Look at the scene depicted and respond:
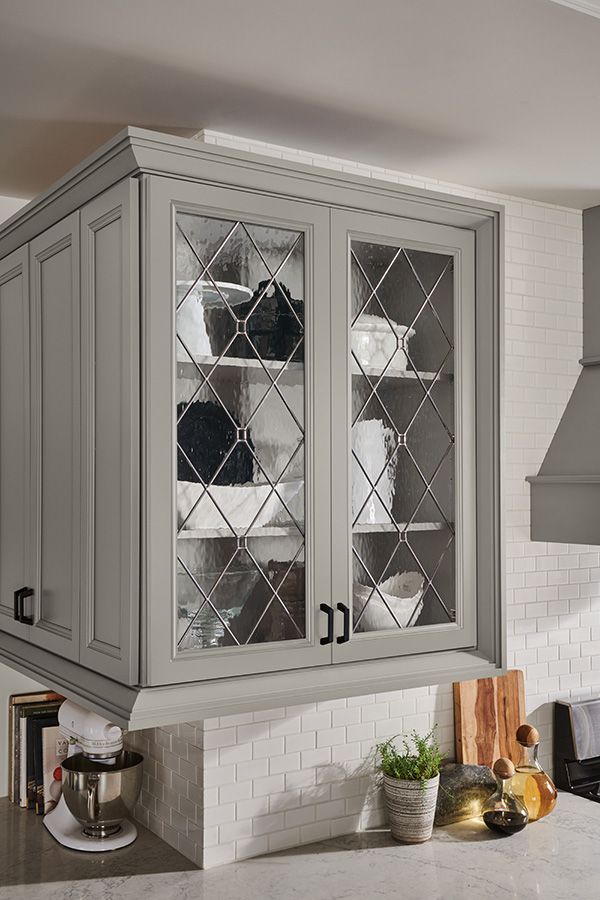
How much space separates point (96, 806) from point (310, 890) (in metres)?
0.61

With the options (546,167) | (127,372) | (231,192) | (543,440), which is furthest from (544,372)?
(127,372)

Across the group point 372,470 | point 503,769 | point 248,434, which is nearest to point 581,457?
point 503,769

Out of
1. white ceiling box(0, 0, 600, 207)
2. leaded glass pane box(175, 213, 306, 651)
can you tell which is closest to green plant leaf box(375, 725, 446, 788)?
leaded glass pane box(175, 213, 306, 651)

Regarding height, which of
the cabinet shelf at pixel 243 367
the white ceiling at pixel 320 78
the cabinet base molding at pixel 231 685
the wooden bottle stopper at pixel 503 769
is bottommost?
the wooden bottle stopper at pixel 503 769

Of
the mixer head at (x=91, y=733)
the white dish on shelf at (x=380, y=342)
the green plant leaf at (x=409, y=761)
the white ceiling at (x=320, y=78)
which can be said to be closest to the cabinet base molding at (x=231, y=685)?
the mixer head at (x=91, y=733)

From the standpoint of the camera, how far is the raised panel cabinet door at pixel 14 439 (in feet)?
7.35

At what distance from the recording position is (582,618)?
3.05 m

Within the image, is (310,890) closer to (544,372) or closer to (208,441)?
(208,441)

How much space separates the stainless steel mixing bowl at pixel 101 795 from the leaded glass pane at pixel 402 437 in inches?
33.3

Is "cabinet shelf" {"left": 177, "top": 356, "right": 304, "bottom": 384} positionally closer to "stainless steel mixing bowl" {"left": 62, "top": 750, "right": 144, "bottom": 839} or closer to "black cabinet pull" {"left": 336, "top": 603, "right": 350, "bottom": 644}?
"black cabinet pull" {"left": 336, "top": 603, "right": 350, "bottom": 644}

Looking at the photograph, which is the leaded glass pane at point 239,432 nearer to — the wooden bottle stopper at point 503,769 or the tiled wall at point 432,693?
the tiled wall at point 432,693

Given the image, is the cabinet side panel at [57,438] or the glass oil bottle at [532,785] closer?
the cabinet side panel at [57,438]

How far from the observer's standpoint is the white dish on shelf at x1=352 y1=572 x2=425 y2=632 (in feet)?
6.66

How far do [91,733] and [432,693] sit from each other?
101 centimetres
